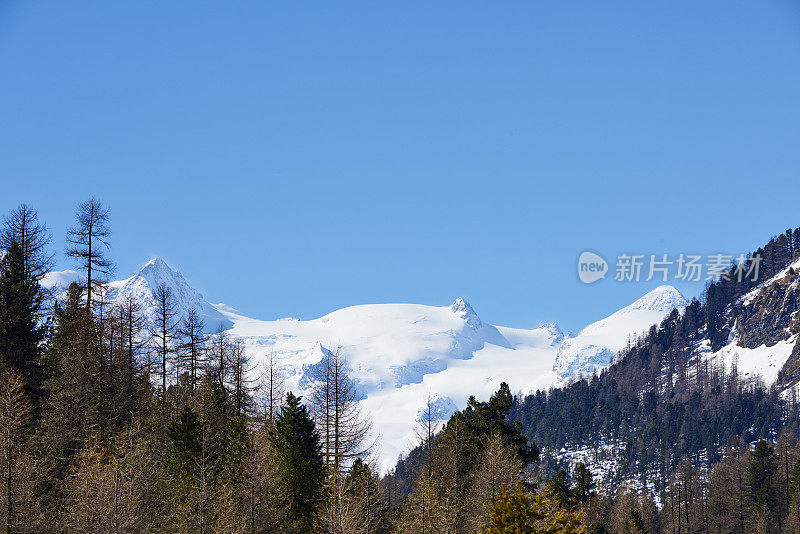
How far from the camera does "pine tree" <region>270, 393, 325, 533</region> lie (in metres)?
51.3

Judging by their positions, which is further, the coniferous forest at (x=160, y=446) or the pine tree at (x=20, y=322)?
the pine tree at (x=20, y=322)

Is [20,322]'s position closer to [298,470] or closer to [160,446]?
[160,446]

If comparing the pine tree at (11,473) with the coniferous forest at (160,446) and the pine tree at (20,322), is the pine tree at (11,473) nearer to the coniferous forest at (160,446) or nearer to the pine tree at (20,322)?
the coniferous forest at (160,446)

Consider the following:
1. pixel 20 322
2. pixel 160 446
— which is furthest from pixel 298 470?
pixel 20 322

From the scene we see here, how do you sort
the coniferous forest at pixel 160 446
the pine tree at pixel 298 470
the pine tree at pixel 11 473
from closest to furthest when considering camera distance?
the pine tree at pixel 11 473
the coniferous forest at pixel 160 446
the pine tree at pixel 298 470

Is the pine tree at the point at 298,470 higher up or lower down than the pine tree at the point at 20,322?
lower down

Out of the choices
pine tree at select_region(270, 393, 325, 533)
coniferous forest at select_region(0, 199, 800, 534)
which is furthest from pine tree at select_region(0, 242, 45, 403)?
pine tree at select_region(270, 393, 325, 533)

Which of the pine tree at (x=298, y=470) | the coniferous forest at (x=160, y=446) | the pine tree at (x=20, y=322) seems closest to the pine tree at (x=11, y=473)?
the coniferous forest at (x=160, y=446)

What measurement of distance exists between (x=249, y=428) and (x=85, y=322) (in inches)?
625

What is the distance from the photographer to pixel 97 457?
46.9 meters

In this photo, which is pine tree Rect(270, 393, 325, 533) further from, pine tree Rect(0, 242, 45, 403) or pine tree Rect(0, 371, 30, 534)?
pine tree Rect(0, 242, 45, 403)

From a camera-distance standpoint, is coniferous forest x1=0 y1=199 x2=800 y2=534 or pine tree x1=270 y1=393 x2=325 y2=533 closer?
coniferous forest x1=0 y1=199 x2=800 y2=534

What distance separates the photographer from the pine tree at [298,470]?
51281mm

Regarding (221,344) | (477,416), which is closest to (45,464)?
(221,344)
